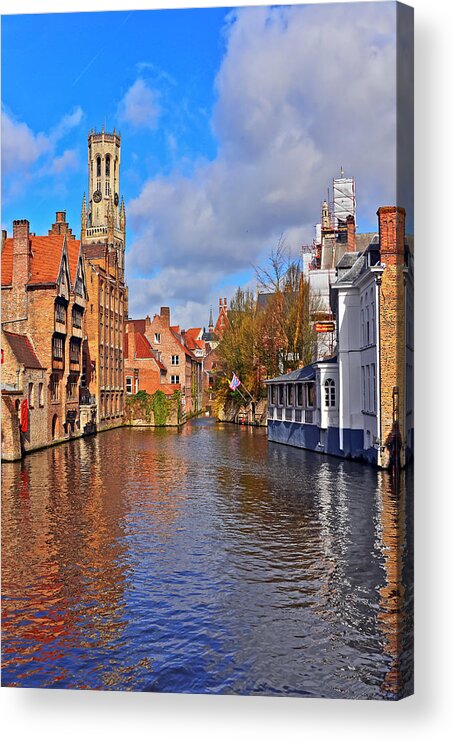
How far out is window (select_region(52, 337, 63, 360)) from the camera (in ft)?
24.6

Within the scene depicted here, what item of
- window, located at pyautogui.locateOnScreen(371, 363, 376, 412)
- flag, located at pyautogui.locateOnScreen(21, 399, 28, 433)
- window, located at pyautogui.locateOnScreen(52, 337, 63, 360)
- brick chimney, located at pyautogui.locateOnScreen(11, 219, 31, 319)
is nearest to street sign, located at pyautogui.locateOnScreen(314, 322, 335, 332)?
window, located at pyautogui.locateOnScreen(371, 363, 376, 412)

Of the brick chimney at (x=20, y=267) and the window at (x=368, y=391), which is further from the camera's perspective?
Result: the brick chimney at (x=20, y=267)

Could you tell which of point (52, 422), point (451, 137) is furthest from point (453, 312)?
point (52, 422)

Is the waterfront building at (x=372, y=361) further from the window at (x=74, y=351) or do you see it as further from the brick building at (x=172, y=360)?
the window at (x=74, y=351)

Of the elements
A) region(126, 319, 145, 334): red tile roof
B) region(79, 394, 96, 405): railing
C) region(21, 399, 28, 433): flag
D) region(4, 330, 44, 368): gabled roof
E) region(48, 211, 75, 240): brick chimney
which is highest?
region(48, 211, 75, 240): brick chimney

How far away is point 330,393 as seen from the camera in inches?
318

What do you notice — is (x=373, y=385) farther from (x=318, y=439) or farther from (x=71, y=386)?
(x=71, y=386)

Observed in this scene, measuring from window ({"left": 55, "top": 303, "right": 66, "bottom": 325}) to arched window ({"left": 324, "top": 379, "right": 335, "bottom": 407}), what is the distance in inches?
124

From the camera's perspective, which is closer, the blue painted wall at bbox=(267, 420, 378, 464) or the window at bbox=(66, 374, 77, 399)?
the blue painted wall at bbox=(267, 420, 378, 464)

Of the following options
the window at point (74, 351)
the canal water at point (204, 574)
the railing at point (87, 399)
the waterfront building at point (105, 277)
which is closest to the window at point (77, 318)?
Answer: the waterfront building at point (105, 277)

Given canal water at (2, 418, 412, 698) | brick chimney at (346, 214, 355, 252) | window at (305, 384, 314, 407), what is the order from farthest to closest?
1. window at (305, 384, 314, 407)
2. brick chimney at (346, 214, 355, 252)
3. canal water at (2, 418, 412, 698)

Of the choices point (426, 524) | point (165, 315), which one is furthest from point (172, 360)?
point (426, 524)

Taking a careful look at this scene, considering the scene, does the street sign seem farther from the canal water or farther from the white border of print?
the white border of print

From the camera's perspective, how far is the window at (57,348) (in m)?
7.49
